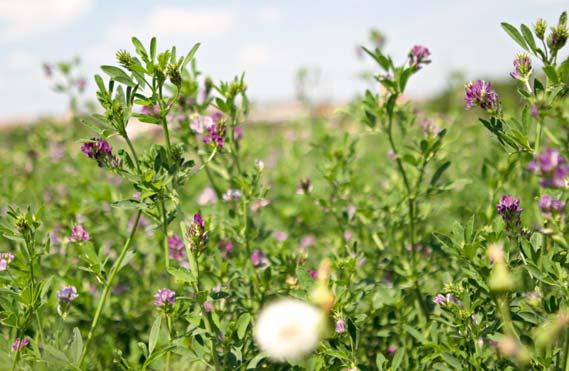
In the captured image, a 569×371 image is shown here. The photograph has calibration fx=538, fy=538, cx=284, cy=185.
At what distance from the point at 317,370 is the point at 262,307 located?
0.66 m

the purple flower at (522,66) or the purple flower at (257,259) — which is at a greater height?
the purple flower at (522,66)

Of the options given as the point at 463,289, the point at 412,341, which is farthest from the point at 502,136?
the point at 412,341

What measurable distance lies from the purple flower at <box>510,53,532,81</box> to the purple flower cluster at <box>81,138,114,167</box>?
1455mm

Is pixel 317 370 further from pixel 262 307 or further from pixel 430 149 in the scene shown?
pixel 430 149

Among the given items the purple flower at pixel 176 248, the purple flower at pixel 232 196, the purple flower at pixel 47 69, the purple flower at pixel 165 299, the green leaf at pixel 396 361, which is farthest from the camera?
the purple flower at pixel 47 69

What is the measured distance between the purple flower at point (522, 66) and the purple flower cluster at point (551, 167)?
620 millimetres

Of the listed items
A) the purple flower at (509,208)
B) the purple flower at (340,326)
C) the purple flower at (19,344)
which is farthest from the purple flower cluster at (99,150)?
the purple flower at (509,208)

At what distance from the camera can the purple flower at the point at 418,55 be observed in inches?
94.2

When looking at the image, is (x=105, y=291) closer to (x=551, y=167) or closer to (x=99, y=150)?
(x=99, y=150)

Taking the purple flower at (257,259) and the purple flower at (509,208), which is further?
the purple flower at (257,259)

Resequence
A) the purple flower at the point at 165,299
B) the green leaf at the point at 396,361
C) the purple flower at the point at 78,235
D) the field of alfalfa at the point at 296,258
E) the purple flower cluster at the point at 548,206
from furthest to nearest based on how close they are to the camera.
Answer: the purple flower at the point at 78,235 < the purple flower at the point at 165,299 < the green leaf at the point at 396,361 < the field of alfalfa at the point at 296,258 < the purple flower cluster at the point at 548,206

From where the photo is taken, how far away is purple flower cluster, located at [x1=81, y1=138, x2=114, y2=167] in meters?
1.94

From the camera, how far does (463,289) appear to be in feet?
6.40

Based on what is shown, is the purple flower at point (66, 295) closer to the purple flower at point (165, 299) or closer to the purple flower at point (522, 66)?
the purple flower at point (165, 299)
